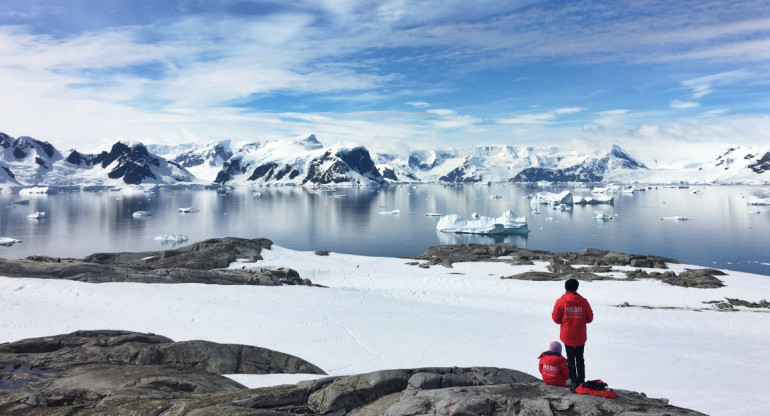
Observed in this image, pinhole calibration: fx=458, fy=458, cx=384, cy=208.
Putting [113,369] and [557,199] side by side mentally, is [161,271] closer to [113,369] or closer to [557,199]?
[113,369]

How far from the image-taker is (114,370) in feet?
31.6

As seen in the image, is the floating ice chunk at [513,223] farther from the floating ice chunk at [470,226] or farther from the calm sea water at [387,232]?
the calm sea water at [387,232]

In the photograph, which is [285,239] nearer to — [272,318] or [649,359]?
[272,318]

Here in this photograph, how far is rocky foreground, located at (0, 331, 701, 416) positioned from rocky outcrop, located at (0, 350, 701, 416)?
16mm

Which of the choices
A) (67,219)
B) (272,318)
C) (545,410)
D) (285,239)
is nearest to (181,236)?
(285,239)

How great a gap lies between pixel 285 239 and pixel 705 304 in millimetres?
48429

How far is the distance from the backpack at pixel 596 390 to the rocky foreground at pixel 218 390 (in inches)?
6.8

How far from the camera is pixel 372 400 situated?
25.8 feet

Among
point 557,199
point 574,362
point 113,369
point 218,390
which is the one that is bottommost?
point 218,390

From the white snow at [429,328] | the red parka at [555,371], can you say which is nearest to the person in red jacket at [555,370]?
the red parka at [555,371]

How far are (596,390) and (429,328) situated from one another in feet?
36.8

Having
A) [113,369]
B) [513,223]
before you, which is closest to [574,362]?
[113,369]

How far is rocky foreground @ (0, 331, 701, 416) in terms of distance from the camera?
6586 millimetres

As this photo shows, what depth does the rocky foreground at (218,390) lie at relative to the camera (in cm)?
659
